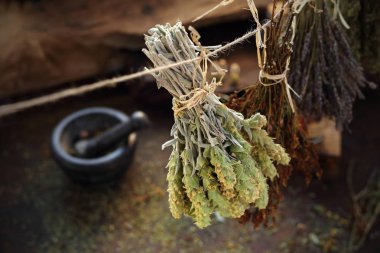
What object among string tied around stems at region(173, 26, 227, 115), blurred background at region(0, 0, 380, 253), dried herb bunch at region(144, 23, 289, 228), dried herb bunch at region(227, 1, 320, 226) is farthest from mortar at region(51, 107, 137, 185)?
string tied around stems at region(173, 26, 227, 115)

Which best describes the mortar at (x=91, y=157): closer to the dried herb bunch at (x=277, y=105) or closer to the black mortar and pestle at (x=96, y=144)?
the black mortar and pestle at (x=96, y=144)

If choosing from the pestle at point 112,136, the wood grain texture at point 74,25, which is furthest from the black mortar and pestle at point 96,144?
the wood grain texture at point 74,25

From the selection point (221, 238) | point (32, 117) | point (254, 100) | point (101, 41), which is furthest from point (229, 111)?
point (32, 117)

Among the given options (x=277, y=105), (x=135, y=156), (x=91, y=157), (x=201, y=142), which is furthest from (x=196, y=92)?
(x=135, y=156)

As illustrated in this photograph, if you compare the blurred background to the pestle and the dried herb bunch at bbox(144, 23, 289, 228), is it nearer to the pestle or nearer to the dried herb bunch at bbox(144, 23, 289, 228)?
the pestle

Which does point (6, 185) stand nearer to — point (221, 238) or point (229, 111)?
point (221, 238)

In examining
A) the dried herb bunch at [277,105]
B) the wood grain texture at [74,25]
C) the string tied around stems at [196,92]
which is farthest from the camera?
the wood grain texture at [74,25]
